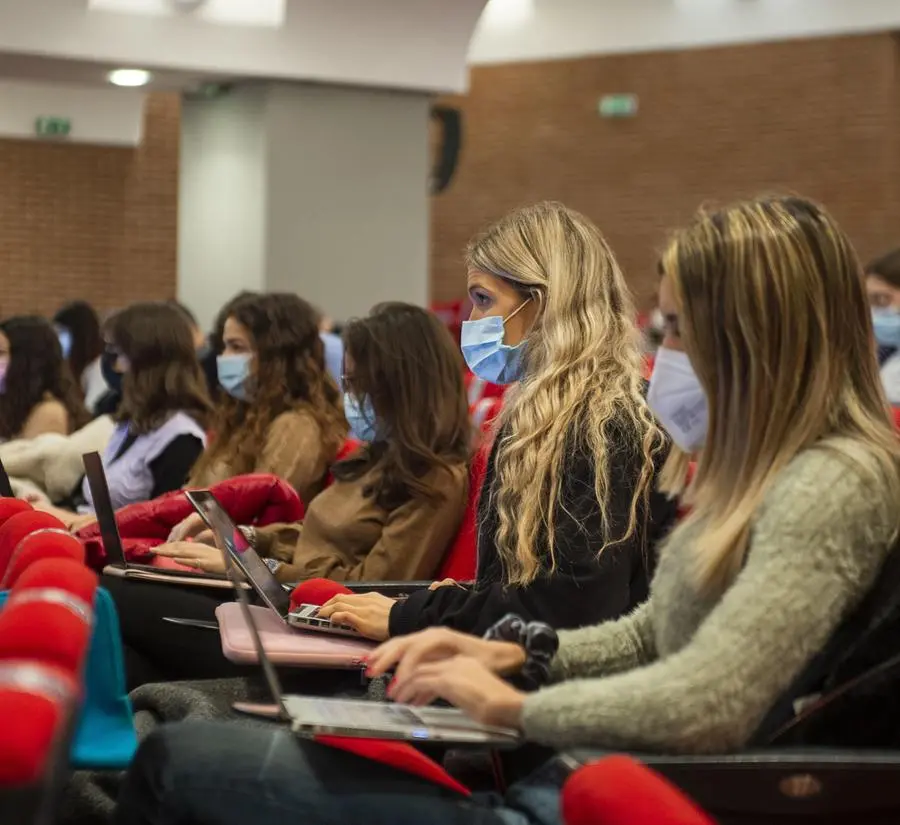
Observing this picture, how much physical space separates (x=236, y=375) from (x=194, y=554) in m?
1.16

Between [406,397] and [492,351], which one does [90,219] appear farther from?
[492,351]

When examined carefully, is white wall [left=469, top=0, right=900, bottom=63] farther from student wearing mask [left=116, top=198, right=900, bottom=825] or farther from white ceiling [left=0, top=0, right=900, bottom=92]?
student wearing mask [left=116, top=198, right=900, bottom=825]

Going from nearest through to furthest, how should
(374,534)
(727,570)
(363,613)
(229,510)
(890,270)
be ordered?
1. (727,570)
2. (363,613)
3. (374,534)
4. (229,510)
5. (890,270)

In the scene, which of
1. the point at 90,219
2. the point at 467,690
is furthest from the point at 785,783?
the point at 90,219

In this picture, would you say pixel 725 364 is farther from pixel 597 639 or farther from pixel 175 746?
pixel 175 746

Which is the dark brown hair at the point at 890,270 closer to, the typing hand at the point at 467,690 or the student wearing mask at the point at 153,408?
the student wearing mask at the point at 153,408

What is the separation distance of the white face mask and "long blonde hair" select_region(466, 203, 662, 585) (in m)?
0.34

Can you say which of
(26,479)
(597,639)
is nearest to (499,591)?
(597,639)

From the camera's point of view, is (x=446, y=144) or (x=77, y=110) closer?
(x=446, y=144)

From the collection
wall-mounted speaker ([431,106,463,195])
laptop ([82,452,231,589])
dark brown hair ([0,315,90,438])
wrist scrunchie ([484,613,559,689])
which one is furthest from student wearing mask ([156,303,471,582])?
wall-mounted speaker ([431,106,463,195])

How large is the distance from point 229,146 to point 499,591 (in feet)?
21.5

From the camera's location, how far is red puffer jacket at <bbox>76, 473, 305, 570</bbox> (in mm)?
3953

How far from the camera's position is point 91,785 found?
281 cm

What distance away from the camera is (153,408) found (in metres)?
4.96
